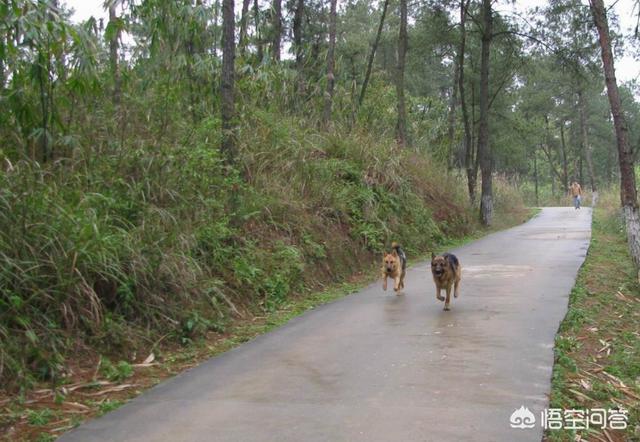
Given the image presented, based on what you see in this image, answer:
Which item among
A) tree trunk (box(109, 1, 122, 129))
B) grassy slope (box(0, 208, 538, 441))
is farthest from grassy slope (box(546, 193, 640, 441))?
tree trunk (box(109, 1, 122, 129))

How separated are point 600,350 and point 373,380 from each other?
10.2 ft

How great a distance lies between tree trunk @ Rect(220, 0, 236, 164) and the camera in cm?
1175

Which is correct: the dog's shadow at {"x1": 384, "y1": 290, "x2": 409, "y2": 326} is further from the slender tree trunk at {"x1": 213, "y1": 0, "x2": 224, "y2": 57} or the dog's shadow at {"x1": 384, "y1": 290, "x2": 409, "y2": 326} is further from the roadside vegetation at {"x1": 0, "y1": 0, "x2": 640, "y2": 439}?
the slender tree trunk at {"x1": 213, "y1": 0, "x2": 224, "y2": 57}

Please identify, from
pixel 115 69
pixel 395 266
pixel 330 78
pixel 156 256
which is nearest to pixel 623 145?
pixel 395 266

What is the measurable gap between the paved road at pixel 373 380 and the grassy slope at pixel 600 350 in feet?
0.63

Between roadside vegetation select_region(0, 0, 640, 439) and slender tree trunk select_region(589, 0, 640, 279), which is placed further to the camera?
slender tree trunk select_region(589, 0, 640, 279)

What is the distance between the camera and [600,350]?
7.51 m

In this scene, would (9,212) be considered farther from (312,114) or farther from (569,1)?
(569,1)

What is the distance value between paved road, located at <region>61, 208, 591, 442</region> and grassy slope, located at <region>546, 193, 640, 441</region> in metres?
0.19

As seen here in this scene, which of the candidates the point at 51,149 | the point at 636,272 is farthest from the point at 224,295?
the point at 636,272

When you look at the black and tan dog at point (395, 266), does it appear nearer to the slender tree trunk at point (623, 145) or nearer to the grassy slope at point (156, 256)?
the grassy slope at point (156, 256)

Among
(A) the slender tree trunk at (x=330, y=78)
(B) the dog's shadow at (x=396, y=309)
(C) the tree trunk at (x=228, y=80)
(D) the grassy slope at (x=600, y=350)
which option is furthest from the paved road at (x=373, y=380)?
(A) the slender tree trunk at (x=330, y=78)

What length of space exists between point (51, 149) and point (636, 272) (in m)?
11.3

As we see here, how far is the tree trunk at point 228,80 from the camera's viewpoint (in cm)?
1175
